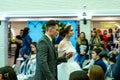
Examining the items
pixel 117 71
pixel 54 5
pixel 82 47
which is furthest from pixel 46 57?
pixel 54 5

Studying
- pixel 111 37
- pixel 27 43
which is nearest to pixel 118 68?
pixel 27 43

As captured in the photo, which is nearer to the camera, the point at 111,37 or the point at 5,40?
the point at 5,40

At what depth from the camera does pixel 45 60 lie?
4074 mm

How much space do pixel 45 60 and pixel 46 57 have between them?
→ 0.07 meters

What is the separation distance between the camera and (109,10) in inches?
392

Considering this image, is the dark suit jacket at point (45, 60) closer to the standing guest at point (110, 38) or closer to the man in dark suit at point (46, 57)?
the man in dark suit at point (46, 57)

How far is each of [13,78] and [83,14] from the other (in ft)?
23.6

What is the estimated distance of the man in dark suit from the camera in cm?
407

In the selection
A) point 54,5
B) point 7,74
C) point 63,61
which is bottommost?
point 63,61

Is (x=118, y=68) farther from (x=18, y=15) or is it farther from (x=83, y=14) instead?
(x=18, y=15)

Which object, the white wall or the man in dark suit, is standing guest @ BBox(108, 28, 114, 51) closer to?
the white wall

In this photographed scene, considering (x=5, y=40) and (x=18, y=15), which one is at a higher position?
(x=18, y=15)

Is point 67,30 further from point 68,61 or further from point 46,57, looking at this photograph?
point 46,57

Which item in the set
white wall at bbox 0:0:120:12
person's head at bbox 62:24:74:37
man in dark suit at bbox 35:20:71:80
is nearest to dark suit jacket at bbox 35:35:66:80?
man in dark suit at bbox 35:20:71:80
